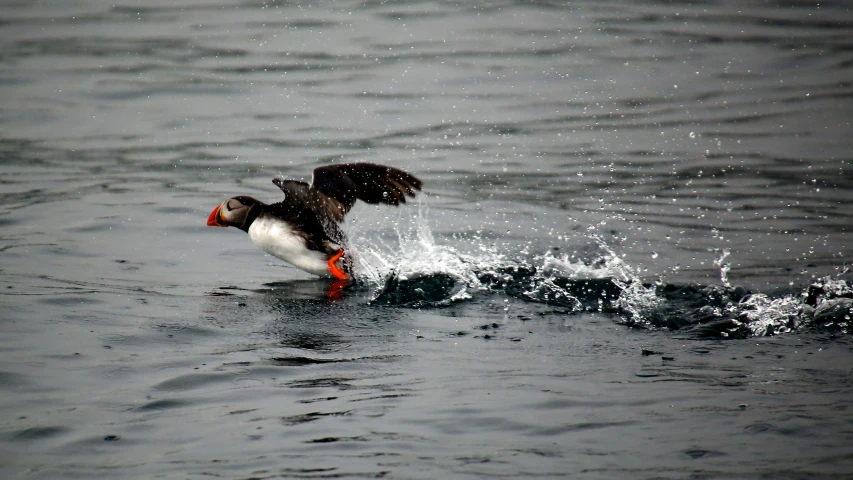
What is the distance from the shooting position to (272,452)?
3.99 metres

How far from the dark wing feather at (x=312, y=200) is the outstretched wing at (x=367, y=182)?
0.78ft

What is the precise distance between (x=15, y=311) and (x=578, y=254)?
377cm

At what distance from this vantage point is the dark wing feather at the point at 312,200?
22.7 feet

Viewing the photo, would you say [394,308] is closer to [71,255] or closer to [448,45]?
[71,255]

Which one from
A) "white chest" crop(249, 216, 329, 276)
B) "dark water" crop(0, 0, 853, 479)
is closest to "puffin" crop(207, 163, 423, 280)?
"white chest" crop(249, 216, 329, 276)

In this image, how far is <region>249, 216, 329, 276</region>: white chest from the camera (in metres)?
7.19

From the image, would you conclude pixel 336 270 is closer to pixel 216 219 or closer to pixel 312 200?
pixel 312 200

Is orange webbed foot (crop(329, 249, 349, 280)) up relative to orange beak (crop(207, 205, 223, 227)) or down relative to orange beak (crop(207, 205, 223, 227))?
down

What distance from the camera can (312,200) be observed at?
715cm

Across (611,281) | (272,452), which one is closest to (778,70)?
(611,281)

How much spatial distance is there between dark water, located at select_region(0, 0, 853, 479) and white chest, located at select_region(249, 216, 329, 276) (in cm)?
14

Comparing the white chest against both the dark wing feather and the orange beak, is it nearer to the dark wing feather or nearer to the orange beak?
the dark wing feather

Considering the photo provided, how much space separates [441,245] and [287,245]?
1.25 meters

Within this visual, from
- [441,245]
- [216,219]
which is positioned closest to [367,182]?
[441,245]
